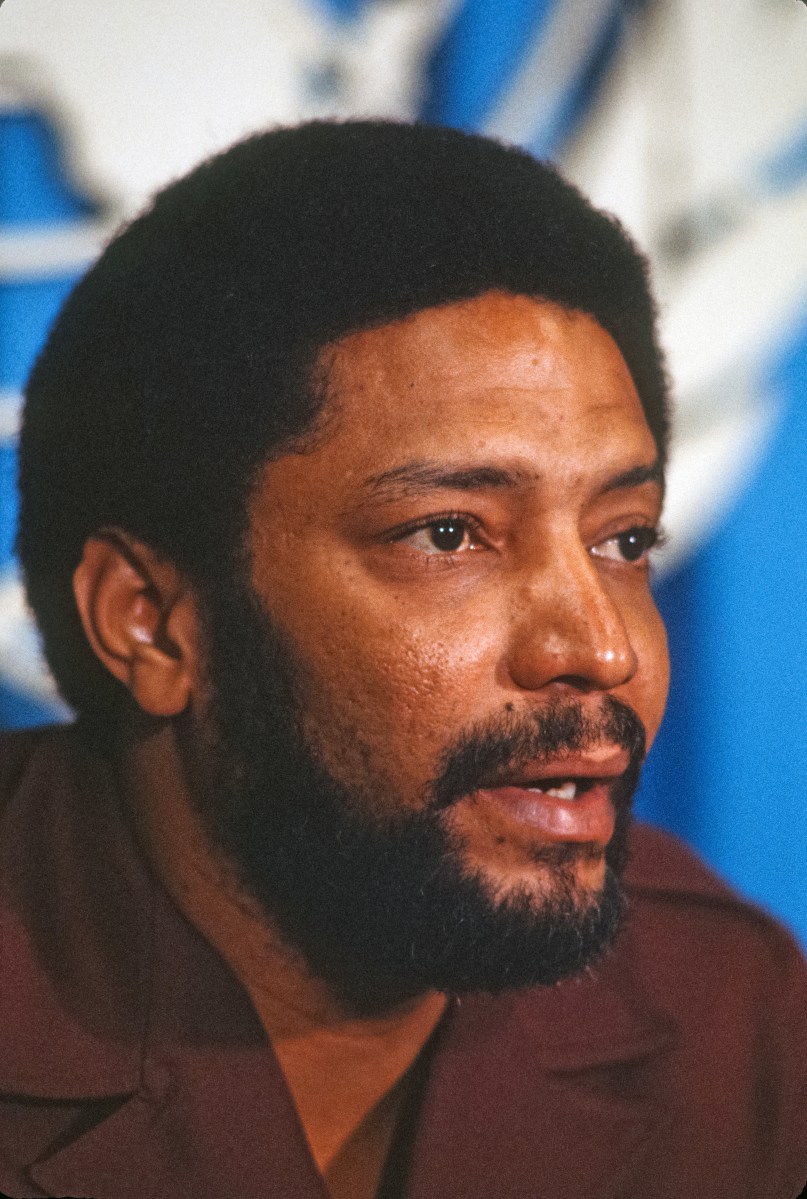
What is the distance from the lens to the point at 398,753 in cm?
89

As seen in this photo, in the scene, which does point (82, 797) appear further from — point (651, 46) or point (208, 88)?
point (651, 46)

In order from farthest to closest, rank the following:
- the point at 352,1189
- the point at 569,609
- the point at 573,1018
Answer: the point at 573,1018
the point at 352,1189
the point at 569,609

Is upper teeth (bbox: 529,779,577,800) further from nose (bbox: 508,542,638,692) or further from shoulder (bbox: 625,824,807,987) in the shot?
shoulder (bbox: 625,824,807,987)

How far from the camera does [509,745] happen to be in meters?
0.88

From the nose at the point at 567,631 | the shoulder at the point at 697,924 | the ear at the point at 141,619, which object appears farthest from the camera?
the shoulder at the point at 697,924

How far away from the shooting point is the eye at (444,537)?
2.97 feet

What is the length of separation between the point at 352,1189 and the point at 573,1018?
0.26 m

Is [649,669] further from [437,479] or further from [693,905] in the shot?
[693,905]

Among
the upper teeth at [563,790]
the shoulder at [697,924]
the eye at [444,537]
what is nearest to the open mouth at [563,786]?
the upper teeth at [563,790]

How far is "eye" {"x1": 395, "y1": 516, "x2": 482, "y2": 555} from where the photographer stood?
90 centimetres

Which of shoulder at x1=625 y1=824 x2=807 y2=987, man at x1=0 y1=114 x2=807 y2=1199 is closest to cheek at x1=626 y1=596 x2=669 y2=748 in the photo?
man at x1=0 y1=114 x2=807 y2=1199

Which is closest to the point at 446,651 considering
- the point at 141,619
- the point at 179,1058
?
the point at 141,619

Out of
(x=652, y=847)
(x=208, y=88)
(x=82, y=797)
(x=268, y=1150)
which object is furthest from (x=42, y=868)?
(x=208, y=88)

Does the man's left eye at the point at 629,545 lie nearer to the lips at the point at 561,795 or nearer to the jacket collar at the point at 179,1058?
the lips at the point at 561,795
